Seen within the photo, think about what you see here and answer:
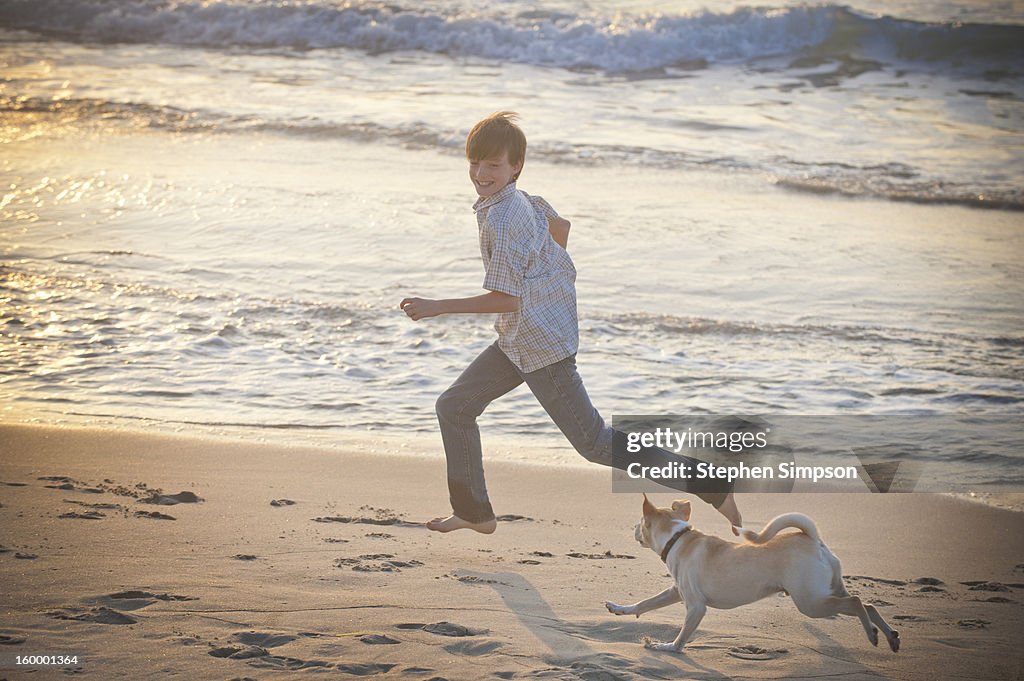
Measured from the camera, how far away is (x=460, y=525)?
445 centimetres

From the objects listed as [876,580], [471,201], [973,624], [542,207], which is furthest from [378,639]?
[471,201]

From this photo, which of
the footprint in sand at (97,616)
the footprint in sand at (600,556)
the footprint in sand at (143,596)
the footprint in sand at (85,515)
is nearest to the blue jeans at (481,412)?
the footprint in sand at (600,556)

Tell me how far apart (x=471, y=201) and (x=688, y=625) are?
8.41 m

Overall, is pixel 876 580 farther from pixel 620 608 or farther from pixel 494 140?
pixel 494 140

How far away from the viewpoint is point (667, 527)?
3773 mm

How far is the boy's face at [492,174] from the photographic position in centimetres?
397

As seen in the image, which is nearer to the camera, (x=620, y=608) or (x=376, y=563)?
(x=620, y=608)

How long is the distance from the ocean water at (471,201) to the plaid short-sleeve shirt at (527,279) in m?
1.92

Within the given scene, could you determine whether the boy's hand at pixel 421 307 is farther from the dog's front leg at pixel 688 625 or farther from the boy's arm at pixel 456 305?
the dog's front leg at pixel 688 625

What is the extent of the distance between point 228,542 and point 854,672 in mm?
2388

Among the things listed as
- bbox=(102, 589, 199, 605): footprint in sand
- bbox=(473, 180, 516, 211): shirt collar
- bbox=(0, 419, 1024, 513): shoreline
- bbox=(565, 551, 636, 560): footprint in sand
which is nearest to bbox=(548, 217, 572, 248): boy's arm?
bbox=(473, 180, 516, 211): shirt collar

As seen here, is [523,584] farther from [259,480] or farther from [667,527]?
[259,480]

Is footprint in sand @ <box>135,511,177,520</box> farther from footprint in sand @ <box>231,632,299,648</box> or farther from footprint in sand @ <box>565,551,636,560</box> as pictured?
footprint in sand @ <box>565,551,636,560</box>

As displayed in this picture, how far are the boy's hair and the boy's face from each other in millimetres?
18
